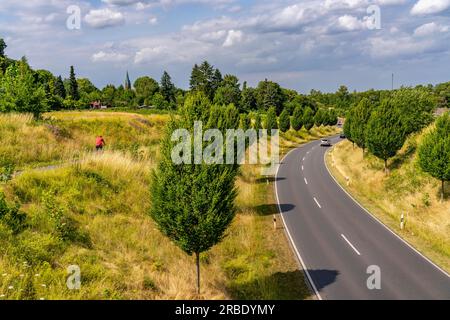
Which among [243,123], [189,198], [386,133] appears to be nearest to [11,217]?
[189,198]

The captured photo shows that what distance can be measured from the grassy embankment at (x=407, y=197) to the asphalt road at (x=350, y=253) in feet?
3.77

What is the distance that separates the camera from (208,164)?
12.5m

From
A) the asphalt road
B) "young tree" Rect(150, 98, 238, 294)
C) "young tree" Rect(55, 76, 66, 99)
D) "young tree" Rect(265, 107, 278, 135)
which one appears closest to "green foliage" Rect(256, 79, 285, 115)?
"young tree" Rect(265, 107, 278, 135)

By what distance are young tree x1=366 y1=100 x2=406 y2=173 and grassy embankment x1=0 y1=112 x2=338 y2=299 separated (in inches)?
671

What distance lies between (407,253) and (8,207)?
1923 centimetres

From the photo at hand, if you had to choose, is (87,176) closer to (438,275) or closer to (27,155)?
(27,155)

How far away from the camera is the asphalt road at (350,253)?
15.3m

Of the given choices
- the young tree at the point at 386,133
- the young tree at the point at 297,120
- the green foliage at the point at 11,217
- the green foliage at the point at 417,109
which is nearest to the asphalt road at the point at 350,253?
the young tree at the point at 386,133

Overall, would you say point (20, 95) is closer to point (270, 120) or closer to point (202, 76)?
point (270, 120)

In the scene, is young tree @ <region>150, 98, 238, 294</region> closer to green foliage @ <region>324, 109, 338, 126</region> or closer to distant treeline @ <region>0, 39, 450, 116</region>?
distant treeline @ <region>0, 39, 450, 116</region>

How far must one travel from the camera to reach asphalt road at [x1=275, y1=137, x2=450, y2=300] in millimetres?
15320

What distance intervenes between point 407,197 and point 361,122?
20008 mm

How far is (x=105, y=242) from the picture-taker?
50.7ft
